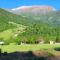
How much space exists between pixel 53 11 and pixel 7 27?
41.1 m

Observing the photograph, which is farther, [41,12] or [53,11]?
[41,12]

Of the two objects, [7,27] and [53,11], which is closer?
[7,27]

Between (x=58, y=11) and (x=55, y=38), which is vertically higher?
(x=58, y=11)

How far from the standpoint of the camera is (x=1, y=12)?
355 feet

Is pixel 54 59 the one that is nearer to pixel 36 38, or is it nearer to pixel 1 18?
pixel 36 38

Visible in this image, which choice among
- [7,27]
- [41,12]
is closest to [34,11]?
[41,12]

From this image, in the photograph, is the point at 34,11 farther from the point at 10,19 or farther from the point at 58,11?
the point at 10,19

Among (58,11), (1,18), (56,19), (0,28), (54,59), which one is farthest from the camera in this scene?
(58,11)

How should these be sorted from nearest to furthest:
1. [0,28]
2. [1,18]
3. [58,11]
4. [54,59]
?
[54,59]
[0,28]
[1,18]
[58,11]

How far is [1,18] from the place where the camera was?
98.2m

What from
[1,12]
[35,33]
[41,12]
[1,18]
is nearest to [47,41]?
[35,33]

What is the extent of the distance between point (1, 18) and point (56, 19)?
23.4m

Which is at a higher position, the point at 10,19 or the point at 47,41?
the point at 10,19

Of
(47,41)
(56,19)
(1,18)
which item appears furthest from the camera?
(56,19)
